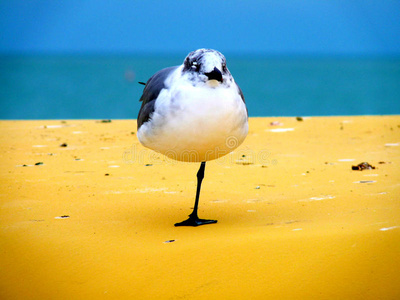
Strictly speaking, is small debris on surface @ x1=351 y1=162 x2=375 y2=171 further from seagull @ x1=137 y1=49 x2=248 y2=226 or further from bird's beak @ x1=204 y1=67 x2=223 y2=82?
bird's beak @ x1=204 y1=67 x2=223 y2=82

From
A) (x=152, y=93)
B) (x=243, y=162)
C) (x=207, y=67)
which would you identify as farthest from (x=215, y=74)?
(x=243, y=162)

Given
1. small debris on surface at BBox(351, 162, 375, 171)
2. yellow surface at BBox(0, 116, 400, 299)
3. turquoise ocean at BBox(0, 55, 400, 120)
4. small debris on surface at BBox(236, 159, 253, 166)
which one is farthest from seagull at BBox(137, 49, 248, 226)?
turquoise ocean at BBox(0, 55, 400, 120)

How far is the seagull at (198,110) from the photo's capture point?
375 cm

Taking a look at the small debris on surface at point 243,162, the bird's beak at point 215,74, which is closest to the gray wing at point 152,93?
the bird's beak at point 215,74

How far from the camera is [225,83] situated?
12.6ft

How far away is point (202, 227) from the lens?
4.39 meters

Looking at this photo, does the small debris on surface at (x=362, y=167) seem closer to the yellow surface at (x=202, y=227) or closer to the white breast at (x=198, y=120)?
the yellow surface at (x=202, y=227)

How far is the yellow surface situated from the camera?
3283 mm

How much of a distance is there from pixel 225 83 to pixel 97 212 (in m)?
1.94

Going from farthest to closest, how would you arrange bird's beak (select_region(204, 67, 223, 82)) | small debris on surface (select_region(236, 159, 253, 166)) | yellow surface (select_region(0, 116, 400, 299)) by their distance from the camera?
small debris on surface (select_region(236, 159, 253, 166)) < bird's beak (select_region(204, 67, 223, 82)) < yellow surface (select_region(0, 116, 400, 299))

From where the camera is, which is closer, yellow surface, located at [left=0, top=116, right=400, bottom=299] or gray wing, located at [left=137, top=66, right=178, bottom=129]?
yellow surface, located at [left=0, top=116, right=400, bottom=299]

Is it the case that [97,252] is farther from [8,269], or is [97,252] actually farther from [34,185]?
[34,185]

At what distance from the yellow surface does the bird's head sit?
1.26m

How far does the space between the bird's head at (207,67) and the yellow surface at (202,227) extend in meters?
1.26
